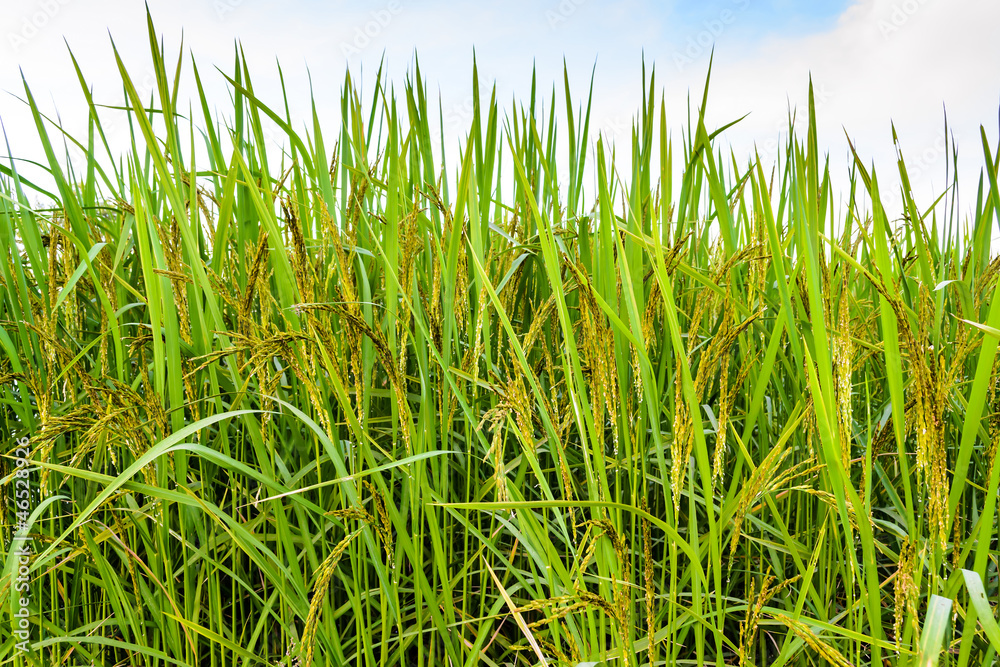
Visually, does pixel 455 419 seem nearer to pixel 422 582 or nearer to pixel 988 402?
pixel 422 582

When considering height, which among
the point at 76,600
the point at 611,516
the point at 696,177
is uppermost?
the point at 696,177

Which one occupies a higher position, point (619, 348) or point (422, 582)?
point (619, 348)

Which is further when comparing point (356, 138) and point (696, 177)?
point (696, 177)

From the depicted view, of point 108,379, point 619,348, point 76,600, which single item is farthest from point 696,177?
point 76,600

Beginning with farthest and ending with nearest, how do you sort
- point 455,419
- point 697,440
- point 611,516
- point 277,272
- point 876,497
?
point 876,497
point 455,419
point 277,272
point 611,516
point 697,440

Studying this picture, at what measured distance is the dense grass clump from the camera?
2.94 ft

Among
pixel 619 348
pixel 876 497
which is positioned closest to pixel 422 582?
pixel 619 348

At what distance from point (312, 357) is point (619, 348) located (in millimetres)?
509

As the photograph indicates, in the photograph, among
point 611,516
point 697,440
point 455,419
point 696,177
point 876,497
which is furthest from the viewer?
point 696,177

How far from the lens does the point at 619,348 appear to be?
1.07m

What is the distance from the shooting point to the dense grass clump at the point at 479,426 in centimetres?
90

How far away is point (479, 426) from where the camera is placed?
94 cm

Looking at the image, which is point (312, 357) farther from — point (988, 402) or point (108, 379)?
point (988, 402)

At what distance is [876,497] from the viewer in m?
1.52
